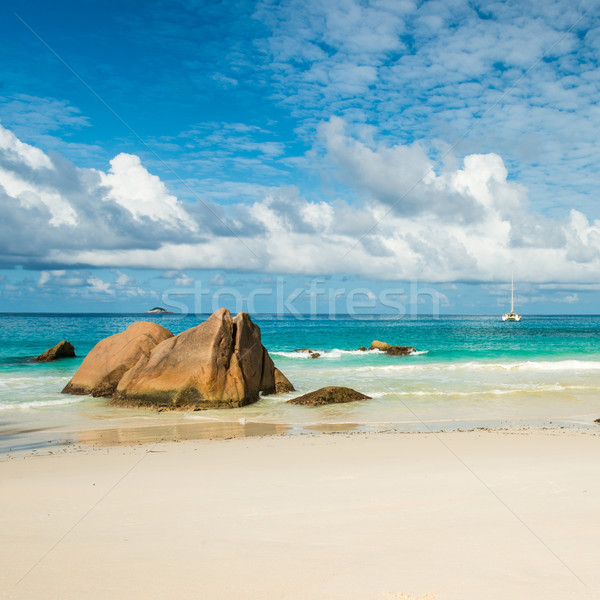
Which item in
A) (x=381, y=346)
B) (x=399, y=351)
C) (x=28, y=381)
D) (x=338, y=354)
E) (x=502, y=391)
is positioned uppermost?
(x=502, y=391)

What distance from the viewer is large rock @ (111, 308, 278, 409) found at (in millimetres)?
14562

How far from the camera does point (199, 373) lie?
14.7 metres

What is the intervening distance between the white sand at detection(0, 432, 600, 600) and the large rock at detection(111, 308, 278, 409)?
20.5 ft

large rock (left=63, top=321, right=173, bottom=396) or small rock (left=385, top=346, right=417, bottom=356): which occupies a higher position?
large rock (left=63, top=321, right=173, bottom=396)

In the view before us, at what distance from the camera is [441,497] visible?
18.6 ft

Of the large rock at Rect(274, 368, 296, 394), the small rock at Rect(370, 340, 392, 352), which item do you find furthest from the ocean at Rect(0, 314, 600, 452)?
the small rock at Rect(370, 340, 392, 352)

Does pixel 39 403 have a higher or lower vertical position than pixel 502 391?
higher

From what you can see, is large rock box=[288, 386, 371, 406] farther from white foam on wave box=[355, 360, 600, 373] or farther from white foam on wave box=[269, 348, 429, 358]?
white foam on wave box=[269, 348, 429, 358]

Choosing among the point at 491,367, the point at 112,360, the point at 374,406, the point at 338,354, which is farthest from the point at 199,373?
the point at 338,354

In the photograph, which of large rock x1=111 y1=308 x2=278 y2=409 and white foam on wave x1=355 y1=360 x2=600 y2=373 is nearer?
large rock x1=111 y1=308 x2=278 y2=409

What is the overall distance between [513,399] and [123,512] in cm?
1406

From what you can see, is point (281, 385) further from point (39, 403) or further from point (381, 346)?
point (381, 346)

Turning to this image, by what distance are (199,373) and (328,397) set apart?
13.2 feet

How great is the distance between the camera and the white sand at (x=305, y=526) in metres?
3.63
